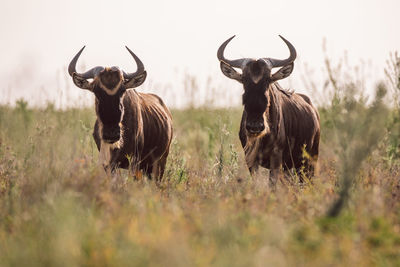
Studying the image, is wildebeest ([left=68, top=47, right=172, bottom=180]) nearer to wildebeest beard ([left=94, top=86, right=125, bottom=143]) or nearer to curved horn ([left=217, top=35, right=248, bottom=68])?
wildebeest beard ([left=94, top=86, right=125, bottom=143])

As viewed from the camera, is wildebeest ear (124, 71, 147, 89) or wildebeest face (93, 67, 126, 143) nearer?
wildebeest face (93, 67, 126, 143)

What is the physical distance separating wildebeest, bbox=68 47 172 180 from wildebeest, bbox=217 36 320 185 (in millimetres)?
1407

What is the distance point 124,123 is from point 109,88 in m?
0.61

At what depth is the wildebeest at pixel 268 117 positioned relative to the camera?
7.41 metres

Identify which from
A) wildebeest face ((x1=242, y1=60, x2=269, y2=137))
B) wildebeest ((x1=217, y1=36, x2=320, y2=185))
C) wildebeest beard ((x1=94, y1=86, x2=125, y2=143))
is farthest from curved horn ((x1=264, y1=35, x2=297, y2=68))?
wildebeest beard ((x1=94, y1=86, x2=125, y2=143))

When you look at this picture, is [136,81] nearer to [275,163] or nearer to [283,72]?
[283,72]

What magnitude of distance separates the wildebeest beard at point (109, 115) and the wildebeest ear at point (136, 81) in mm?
510

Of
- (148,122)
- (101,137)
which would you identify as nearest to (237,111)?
(148,122)

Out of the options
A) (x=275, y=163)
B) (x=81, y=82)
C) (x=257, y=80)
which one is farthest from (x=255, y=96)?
(x=81, y=82)

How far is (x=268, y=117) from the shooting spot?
7699mm

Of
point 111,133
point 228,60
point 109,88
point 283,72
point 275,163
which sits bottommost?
point 275,163

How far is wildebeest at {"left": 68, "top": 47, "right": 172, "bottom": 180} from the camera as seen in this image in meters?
7.02

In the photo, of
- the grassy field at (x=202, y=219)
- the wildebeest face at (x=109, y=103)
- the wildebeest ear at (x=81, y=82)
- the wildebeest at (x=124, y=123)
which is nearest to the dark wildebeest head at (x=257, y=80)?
the grassy field at (x=202, y=219)

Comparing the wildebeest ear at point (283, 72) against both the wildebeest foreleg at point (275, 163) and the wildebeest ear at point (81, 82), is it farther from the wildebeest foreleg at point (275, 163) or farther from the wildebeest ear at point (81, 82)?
the wildebeest ear at point (81, 82)
